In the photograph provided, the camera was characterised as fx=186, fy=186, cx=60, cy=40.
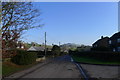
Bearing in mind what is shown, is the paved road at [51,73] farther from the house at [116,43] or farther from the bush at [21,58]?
the house at [116,43]

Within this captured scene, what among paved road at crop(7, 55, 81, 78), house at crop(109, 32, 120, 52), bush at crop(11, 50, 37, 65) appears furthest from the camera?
house at crop(109, 32, 120, 52)

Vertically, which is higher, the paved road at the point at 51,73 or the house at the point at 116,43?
the house at the point at 116,43

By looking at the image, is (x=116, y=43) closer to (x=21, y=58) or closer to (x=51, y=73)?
(x=21, y=58)

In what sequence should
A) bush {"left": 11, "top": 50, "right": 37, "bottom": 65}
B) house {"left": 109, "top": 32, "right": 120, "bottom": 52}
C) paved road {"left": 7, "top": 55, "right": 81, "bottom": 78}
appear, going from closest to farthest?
paved road {"left": 7, "top": 55, "right": 81, "bottom": 78}
bush {"left": 11, "top": 50, "right": 37, "bottom": 65}
house {"left": 109, "top": 32, "right": 120, "bottom": 52}

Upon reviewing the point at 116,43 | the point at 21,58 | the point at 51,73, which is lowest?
the point at 51,73

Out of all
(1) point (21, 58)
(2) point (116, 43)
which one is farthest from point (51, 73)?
(2) point (116, 43)

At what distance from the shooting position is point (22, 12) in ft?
57.0

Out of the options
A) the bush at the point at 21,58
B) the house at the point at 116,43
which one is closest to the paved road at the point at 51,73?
the bush at the point at 21,58

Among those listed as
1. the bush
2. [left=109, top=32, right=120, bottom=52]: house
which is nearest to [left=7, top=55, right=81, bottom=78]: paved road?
the bush

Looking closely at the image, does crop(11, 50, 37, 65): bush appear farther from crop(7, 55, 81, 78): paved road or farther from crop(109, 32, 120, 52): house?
crop(109, 32, 120, 52): house

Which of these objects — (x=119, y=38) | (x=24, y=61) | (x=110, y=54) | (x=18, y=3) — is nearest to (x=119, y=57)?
(x=110, y=54)

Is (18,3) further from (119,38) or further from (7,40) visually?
(119,38)

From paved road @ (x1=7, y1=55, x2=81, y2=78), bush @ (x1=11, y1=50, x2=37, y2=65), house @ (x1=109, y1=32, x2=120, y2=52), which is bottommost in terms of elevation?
paved road @ (x1=7, y1=55, x2=81, y2=78)

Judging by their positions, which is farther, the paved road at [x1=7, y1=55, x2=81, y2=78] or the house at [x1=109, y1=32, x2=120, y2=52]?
the house at [x1=109, y1=32, x2=120, y2=52]
